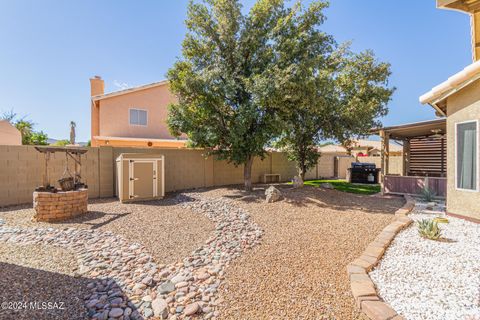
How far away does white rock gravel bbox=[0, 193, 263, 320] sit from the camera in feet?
10.4

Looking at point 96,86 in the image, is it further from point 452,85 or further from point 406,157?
point 406,157

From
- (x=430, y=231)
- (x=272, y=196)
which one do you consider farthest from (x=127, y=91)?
(x=430, y=231)

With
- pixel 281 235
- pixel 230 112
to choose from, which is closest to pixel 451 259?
pixel 281 235

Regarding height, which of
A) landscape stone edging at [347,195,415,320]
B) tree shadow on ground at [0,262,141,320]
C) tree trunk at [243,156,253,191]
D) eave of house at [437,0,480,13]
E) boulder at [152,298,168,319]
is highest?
eave of house at [437,0,480,13]

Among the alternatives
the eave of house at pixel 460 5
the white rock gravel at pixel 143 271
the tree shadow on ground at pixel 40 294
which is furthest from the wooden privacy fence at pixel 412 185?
the tree shadow on ground at pixel 40 294

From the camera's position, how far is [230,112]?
1051 centimetres

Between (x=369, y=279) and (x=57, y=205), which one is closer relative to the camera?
(x=369, y=279)

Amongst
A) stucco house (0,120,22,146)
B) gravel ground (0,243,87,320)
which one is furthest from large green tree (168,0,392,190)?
stucco house (0,120,22,146)

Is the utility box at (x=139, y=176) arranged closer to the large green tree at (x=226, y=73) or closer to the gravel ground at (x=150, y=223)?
the gravel ground at (x=150, y=223)

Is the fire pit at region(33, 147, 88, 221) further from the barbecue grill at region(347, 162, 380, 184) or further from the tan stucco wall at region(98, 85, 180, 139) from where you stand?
the barbecue grill at region(347, 162, 380, 184)

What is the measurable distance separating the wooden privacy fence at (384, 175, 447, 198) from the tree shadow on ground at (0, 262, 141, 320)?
39.1ft

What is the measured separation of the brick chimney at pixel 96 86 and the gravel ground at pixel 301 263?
16923 millimetres

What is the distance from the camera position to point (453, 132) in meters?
6.62

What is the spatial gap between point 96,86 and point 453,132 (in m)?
21.3
